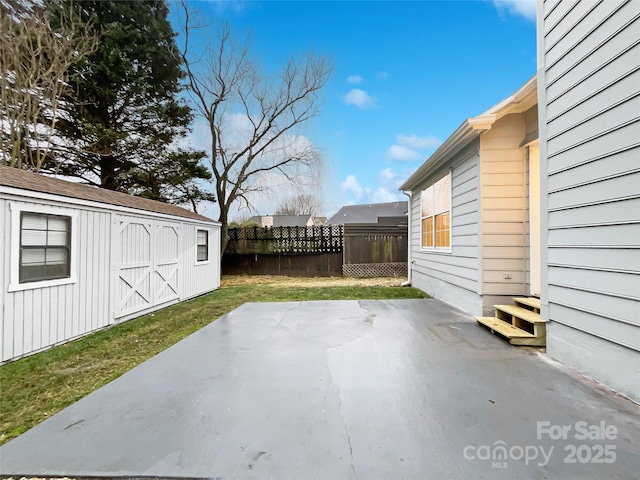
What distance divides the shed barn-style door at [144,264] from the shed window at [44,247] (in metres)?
0.86

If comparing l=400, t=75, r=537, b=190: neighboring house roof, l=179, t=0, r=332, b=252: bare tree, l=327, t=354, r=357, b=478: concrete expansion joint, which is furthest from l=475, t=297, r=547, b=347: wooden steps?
l=179, t=0, r=332, b=252: bare tree

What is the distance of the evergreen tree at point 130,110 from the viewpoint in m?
9.00

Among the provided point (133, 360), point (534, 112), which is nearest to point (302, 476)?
point (133, 360)

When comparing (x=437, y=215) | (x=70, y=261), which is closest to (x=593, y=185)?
(x=437, y=215)

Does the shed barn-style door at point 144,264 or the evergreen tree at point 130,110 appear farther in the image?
the evergreen tree at point 130,110

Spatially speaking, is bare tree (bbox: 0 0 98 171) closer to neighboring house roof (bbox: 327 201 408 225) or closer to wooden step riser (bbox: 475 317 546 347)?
wooden step riser (bbox: 475 317 546 347)

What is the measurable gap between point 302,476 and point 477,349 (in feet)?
8.15

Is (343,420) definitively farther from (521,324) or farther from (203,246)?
(203,246)

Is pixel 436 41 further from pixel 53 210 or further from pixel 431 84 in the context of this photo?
pixel 53 210

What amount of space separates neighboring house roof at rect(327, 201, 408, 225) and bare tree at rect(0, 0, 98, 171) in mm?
17906

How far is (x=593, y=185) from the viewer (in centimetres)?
235

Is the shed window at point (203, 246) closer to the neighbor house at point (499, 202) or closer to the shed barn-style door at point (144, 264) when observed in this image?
the shed barn-style door at point (144, 264)

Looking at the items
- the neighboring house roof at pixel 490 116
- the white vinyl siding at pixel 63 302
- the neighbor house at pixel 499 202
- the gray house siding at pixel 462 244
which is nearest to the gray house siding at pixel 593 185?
the neighboring house roof at pixel 490 116

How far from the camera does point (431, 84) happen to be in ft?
27.4
